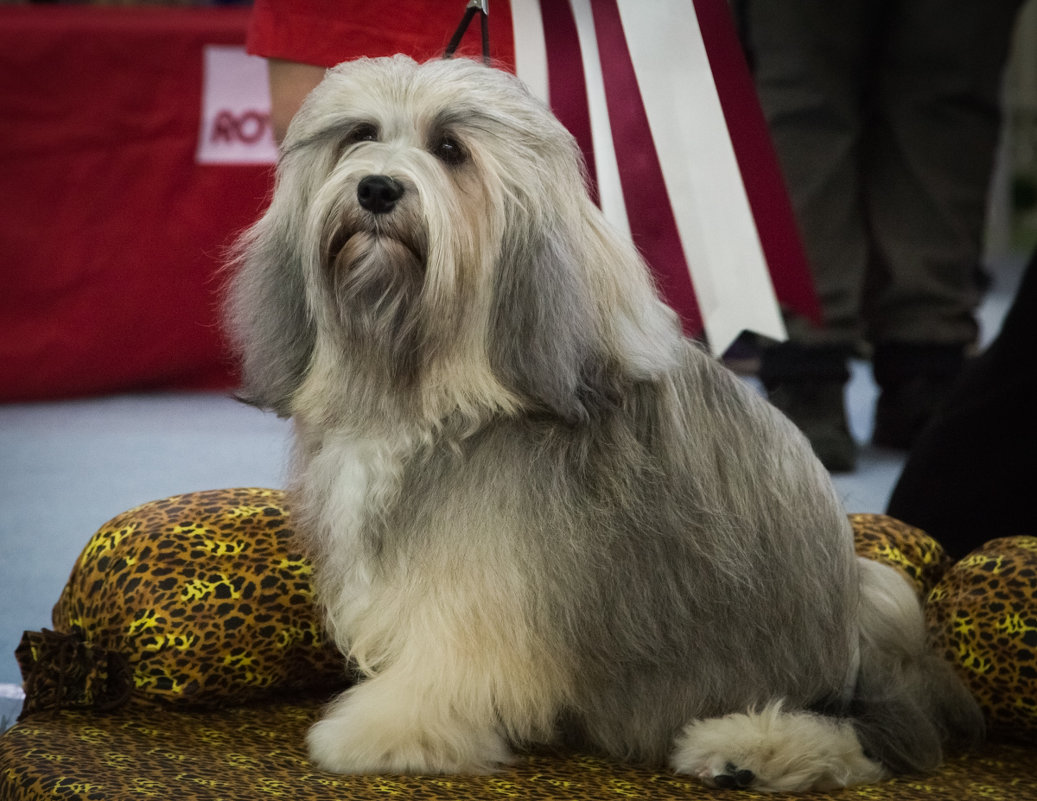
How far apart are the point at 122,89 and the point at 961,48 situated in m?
2.34

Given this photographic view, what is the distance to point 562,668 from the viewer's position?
59.9 inches

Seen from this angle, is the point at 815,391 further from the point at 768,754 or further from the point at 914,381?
the point at 768,754

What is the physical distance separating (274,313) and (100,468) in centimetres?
174

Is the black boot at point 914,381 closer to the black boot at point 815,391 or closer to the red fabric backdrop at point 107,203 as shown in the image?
the black boot at point 815,391

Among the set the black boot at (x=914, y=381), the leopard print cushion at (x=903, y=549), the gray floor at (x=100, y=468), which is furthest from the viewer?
the black boot at (x=914, y=381)

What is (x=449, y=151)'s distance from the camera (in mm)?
1495

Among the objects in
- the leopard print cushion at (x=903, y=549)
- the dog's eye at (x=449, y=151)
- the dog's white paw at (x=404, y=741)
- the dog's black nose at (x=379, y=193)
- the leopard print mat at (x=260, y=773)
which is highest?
the dog's eye at (x=449, y=151)

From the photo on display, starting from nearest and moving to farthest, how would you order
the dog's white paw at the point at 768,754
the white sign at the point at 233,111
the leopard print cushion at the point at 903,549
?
the dog's white paw at the point at 768,754 → the leopard print cushion at the point at 903,549 → the white sign at the point at 233,111

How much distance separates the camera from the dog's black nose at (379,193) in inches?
55.7

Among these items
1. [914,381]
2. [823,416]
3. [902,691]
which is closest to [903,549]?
[902,691]

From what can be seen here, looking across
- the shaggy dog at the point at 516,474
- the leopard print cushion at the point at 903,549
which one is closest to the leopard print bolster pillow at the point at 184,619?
the shaggy dog at the point at 516,474

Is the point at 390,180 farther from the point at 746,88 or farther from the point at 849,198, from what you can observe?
the point at 849,198

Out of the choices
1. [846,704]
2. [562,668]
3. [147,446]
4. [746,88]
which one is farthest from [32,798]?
[147,446]

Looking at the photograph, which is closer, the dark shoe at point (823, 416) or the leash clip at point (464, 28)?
the leash clip at point (464, 28)
